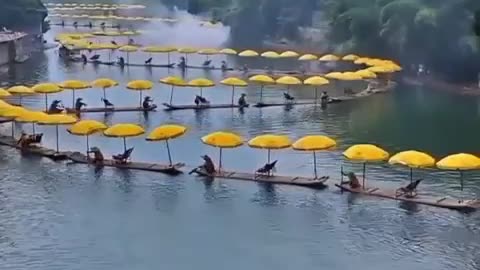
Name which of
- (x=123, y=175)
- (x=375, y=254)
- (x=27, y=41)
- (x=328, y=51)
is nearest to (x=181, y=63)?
(x=328, y=51)

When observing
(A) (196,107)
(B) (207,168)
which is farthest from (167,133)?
(A) (196,107)

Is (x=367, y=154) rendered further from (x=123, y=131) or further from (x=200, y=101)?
(x=200, y=101)

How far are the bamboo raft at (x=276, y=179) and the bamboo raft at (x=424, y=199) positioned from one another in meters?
0.80

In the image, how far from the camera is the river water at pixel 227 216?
25688 mm

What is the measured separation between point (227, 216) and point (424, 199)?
6863 mm

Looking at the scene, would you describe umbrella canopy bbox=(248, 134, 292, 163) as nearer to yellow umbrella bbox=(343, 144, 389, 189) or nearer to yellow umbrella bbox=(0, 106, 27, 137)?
yellow umbrella bbox=(343, 144, 389, 189)

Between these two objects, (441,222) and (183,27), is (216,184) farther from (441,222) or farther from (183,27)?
(183,27)

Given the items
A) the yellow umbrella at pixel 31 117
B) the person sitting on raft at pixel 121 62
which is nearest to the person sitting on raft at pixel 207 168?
the yellow umbrella at pixel 31 117

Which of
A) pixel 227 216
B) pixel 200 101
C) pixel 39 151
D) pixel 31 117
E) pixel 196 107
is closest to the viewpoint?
pixel 227 216

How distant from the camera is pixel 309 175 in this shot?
3503 centimetres

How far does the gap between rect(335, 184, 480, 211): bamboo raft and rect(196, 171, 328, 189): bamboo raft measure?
805 mm

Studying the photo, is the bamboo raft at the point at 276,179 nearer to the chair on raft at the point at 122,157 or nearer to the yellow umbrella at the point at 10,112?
the chair on raft at the point at 122,157

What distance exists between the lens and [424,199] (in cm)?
3123

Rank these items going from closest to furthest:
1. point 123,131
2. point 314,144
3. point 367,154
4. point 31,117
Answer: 1. point 367,154
2. point 314,144
3. point 123,131
4. point 31,117
